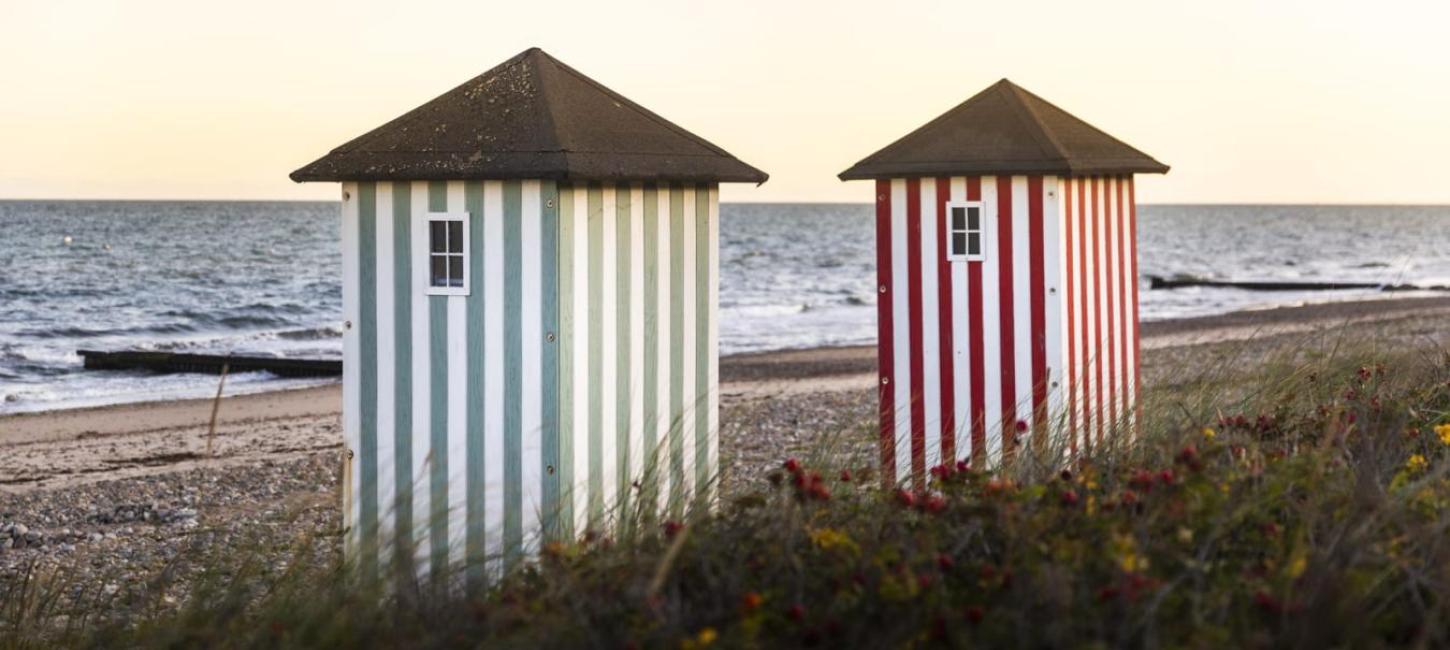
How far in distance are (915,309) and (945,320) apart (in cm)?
18

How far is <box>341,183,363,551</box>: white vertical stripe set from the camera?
21.4ft

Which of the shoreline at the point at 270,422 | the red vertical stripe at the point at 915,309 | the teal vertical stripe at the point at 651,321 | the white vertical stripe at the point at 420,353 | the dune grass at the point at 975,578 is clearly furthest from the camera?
the shoreline at the point at 270,422

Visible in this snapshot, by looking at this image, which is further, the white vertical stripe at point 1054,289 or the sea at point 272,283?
the sea at point 272,283

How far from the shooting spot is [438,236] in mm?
6363

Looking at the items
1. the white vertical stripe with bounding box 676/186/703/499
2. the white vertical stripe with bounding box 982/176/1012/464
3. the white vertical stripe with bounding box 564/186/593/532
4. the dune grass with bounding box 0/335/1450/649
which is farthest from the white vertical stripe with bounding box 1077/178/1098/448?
the dune grass with bounding box 0/335/1450/649

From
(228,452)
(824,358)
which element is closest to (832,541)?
(228,452)

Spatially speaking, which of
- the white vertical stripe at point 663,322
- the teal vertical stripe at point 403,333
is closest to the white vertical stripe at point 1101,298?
the white vertical stripe at point 663,322

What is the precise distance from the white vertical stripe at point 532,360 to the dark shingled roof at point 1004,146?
8.97 feet

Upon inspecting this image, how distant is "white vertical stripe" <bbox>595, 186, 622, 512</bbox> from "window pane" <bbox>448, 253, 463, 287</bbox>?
55cm

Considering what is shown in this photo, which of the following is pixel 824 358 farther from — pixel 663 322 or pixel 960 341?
pixel 663 322

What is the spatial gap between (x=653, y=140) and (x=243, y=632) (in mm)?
3260

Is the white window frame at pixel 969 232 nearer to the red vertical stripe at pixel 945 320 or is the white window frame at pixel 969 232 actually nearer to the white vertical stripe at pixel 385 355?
the red vertical stripe at pixel 945 320

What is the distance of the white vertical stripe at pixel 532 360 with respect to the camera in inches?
243

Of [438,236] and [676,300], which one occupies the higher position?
[438,236]
